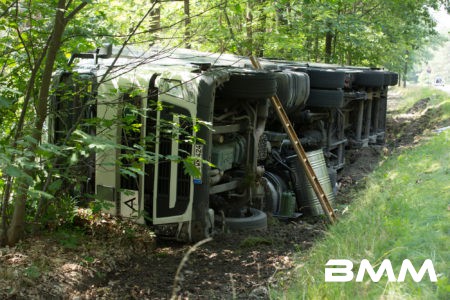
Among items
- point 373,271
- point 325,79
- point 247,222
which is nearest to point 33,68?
point 247,222

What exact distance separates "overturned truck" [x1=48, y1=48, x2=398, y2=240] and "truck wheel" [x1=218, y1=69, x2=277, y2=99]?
0.01m

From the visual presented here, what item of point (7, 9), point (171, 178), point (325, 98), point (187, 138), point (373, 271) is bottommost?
point (373, 271)

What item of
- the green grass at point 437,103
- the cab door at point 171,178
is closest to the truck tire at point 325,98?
the cab door at point 171,178

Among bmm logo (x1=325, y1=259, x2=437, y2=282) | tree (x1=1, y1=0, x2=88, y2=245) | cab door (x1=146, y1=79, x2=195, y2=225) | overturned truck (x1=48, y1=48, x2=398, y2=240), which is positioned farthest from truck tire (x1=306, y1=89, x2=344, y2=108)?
bmm logo (x1=325, y1=259, x2=437, y2=282)

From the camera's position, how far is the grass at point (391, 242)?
13.0ft

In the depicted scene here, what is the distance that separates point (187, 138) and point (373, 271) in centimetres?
250

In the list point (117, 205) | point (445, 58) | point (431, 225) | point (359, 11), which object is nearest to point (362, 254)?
point (431, 225)

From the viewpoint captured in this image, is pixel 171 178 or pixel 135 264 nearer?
pixel 135 264

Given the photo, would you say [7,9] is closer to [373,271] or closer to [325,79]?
[373,271]

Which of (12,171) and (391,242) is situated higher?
(12,171)

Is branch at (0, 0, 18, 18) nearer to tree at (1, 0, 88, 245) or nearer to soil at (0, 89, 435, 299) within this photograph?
tree at (1, 0, 88, 245)

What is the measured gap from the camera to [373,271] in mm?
4340

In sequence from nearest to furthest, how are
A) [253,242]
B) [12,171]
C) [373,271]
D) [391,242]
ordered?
[12,171], [373,271], [391,242], [253,242]

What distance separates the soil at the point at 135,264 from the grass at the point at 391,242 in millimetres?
423
